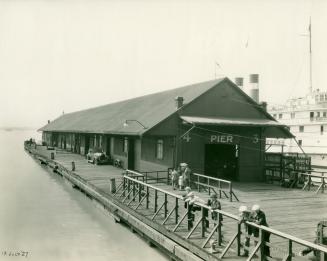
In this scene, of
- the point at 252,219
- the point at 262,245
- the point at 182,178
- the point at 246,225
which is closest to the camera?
the point at 262,245

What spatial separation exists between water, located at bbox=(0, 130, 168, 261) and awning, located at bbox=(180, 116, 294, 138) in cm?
637

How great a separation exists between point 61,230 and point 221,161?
9891 millimetres

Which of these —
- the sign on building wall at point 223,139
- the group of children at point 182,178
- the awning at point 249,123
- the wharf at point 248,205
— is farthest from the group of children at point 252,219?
the sign on building wall at point 223,139

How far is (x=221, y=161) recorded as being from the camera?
2167 centimetres

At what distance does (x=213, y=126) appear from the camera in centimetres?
2047

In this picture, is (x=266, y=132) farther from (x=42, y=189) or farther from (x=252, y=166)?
(x=42, y=189)

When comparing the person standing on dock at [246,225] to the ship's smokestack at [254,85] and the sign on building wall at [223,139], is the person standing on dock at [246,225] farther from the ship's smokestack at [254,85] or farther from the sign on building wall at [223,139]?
the ship's smokestack at [254,85]

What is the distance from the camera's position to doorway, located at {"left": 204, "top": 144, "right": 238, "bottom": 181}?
2145cm

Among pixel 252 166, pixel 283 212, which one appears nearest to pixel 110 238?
pixel 283 212

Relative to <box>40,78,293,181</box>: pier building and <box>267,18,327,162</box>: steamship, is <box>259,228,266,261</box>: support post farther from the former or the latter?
<box>267,18,327,162</box>: steamship

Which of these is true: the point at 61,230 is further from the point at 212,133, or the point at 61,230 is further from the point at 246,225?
the point at 212,133

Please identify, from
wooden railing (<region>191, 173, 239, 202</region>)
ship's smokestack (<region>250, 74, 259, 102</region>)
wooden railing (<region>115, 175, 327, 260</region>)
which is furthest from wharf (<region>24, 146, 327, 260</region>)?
ship's smokestack (<region>250, 74, 259, 102</region>)

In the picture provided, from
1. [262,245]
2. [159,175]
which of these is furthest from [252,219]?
[159,175]

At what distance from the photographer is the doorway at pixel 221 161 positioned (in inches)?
845
